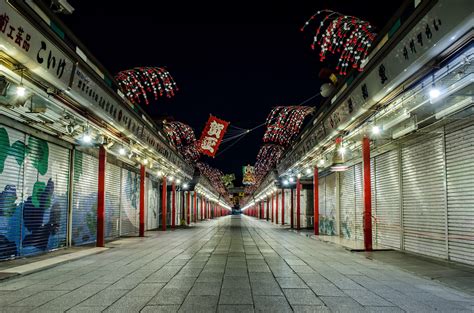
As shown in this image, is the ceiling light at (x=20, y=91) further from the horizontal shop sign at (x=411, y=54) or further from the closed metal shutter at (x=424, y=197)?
the closed metal shutter at (x=424, y=197)

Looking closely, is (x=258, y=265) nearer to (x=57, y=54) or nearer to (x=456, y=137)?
(x=456, y=137)

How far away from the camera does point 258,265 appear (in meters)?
12.3

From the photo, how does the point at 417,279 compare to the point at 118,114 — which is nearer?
the point at 417,279

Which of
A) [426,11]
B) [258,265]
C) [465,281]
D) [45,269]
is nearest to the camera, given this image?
[426,11]

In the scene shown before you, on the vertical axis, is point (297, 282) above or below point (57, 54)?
below

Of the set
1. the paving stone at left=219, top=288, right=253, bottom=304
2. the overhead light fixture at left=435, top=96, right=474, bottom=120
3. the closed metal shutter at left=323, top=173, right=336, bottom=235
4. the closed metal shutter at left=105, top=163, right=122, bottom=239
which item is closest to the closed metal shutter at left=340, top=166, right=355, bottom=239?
the closed metal shutter at left=323, top=173, right=336, bottom=235

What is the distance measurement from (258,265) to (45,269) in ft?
19.1

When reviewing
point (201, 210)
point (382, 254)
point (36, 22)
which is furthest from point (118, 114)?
point (201, 210)

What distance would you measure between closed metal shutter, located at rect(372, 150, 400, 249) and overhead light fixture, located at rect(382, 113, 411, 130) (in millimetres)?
3651

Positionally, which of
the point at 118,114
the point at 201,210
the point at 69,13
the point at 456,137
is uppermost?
the point at 69,13

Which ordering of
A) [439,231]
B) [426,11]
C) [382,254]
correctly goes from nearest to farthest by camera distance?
[426,11], [439,231], [382,254]

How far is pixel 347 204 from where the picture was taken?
939 inches

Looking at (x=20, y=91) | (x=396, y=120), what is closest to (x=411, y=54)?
(x=396, y=120)

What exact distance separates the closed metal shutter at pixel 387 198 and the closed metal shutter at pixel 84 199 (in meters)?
13.1
